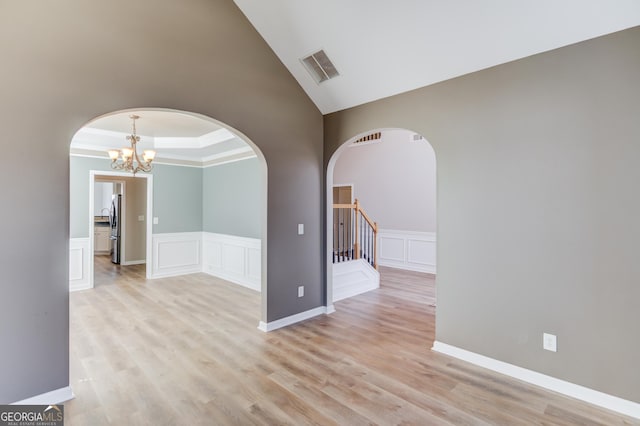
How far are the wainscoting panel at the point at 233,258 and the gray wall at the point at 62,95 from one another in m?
→ 2.77

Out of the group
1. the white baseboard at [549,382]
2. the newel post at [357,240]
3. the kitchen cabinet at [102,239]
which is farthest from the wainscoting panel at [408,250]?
the kitchen cabinet at [102,239]

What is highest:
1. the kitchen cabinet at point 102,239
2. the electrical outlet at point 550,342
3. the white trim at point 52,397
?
the kitchen cabinet at point 102,239

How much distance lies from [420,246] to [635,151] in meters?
5.18

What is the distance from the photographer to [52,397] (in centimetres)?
226

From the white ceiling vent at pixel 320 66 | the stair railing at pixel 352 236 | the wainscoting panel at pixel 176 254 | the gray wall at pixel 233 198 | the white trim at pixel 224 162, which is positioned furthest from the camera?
the wainscoting panel at pixel 176 254

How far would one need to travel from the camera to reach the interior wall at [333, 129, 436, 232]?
7180 mm

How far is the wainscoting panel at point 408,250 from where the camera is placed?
7070mm

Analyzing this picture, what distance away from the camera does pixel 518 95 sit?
106 inches

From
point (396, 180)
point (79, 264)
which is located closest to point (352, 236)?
point (396, 180)

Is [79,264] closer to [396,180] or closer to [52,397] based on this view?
[52,397]

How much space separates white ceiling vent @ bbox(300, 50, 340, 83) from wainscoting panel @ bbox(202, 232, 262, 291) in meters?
3.01

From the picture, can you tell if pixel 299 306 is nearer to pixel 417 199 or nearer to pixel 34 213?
pixel 34 213

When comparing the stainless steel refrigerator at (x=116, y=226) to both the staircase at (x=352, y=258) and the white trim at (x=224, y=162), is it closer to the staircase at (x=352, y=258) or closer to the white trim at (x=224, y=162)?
the white trim at (x=224, y=162)

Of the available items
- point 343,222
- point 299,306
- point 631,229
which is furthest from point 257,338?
point 631,229
